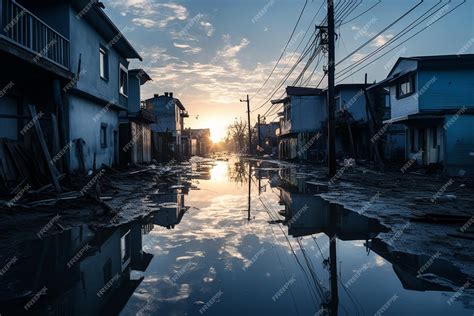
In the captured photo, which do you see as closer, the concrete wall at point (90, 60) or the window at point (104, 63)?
the concrete wall at point (90, 60)

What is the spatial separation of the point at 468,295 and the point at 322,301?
58.4 inches

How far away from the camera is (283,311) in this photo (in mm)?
3438

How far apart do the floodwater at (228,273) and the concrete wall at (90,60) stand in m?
9.35

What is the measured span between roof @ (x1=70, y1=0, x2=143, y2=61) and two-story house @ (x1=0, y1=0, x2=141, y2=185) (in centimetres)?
4

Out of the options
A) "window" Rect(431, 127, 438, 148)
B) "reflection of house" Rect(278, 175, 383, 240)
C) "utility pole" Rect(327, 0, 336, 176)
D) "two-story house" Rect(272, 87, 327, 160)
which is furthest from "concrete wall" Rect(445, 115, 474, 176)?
"two-story house" Rect(272, 87, 327, 160)

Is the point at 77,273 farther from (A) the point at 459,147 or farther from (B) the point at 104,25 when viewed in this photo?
(A) the point at 459,147

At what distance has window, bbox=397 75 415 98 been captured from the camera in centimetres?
2225

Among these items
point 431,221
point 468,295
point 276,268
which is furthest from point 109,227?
point 431,221

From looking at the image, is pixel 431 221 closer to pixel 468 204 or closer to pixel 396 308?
pixel 468 204

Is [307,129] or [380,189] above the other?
[307,129]

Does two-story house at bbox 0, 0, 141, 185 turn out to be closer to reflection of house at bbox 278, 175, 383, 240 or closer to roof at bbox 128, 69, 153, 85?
reflection of house at bbox 278, 175, 383, 240

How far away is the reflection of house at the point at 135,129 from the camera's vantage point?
2281cm

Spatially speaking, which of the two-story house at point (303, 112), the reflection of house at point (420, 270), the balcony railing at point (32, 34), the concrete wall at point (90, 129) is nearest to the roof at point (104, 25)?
the balcony railing at point (32, 34)

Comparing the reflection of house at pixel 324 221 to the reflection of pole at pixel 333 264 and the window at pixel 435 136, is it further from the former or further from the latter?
the window at pixel 435 136
